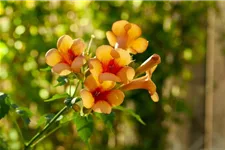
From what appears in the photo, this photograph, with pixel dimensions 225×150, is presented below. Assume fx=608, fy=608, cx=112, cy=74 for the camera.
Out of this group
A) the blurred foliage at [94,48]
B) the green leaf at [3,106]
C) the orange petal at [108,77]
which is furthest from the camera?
the blurred foliage at [94,48]

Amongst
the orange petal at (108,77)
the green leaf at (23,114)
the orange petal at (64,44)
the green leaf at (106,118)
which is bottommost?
the green leaf at (106,118)

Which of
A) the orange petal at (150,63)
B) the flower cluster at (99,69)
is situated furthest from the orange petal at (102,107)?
the orange petal at (150,63)

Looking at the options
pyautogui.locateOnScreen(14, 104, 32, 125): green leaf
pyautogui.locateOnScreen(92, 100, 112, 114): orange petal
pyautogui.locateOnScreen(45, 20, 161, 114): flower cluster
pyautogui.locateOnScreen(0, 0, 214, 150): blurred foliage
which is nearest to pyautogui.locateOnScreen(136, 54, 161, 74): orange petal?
pyautogui.locateOnScreen(45, 20, 161, 114): flower cluster

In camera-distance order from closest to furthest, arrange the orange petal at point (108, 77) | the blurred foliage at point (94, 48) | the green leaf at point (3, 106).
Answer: the orange petal at point (108, 77), the green leaf at point (3, 106), the blurred foliage at point (94, 48)

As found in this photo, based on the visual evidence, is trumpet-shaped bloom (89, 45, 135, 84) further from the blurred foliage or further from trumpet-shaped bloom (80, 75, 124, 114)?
the blurred foliage

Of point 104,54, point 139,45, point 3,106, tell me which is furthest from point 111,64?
point 3,106

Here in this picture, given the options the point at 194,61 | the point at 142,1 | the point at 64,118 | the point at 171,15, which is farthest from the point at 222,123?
the point at 64,118

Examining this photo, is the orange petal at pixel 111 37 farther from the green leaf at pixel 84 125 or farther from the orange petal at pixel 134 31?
the green leaf at pixel 84 125

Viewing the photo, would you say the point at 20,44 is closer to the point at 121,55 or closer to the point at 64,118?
the point at 64,118
